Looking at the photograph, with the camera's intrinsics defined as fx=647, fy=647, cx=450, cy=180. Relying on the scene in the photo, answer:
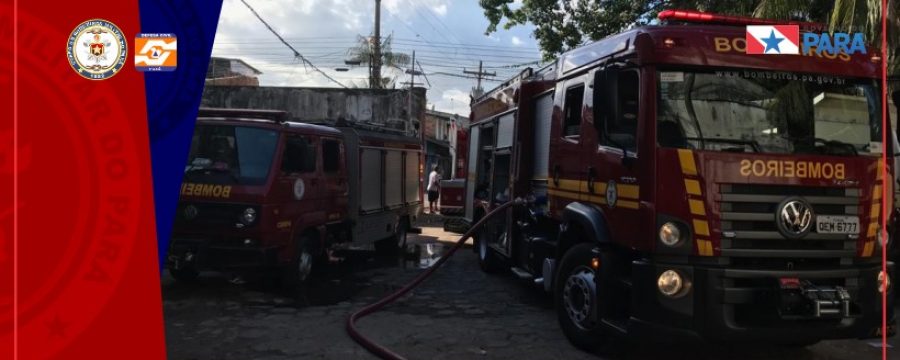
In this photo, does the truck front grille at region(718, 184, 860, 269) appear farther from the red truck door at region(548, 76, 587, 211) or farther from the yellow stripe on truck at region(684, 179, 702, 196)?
the red truck door at region(548, 76, 587, 211)

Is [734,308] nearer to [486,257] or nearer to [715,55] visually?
[715,55]

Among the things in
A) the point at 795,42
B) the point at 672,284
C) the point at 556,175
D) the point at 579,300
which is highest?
the point at 795,42

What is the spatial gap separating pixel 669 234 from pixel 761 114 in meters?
1.11

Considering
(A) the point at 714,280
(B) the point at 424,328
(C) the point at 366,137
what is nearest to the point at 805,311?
(A) the point at 714,280

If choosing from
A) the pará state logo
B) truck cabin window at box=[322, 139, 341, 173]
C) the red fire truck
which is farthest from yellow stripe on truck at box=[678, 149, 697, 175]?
truck cabin window at box=[322, 139, 341, 173]

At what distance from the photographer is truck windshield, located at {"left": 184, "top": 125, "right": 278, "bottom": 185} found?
7.10m

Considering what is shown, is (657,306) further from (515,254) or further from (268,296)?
(268,296)

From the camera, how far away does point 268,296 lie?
7.38 meters

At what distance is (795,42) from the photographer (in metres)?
4.68

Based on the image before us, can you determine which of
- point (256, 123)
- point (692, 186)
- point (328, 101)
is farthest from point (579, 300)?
point (328, 101)

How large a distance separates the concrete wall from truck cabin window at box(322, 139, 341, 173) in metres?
11.8

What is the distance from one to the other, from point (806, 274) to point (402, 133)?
8095mm

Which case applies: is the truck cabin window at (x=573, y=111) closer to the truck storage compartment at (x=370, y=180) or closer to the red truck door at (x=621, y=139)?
the red truck door at (x=621, y=139)

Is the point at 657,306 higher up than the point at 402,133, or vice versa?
the point at 402,133
